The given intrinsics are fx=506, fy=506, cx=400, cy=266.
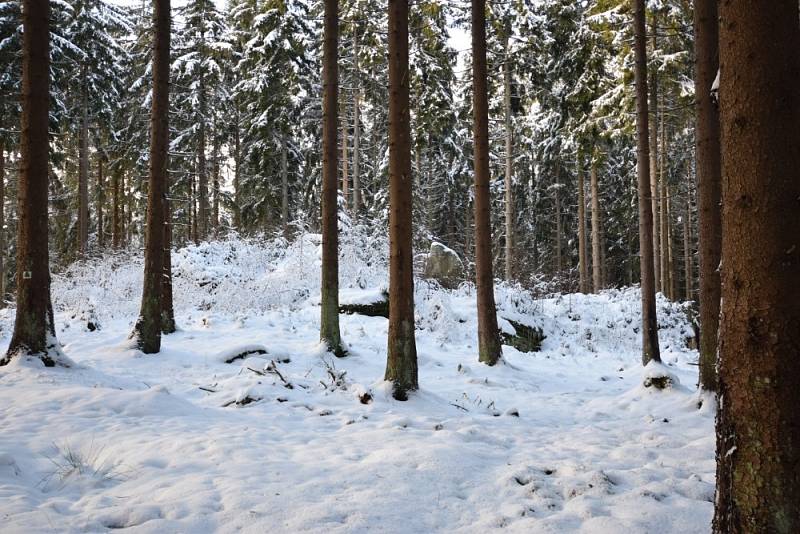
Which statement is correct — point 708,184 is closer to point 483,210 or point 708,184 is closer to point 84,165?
point 483,210

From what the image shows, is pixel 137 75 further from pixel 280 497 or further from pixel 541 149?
pixel 280 497

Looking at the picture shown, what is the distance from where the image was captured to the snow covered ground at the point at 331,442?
349 cm

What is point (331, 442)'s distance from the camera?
527cm

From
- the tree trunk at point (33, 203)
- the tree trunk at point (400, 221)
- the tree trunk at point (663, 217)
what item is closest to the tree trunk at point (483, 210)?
the tree trunk at point (400, 221)

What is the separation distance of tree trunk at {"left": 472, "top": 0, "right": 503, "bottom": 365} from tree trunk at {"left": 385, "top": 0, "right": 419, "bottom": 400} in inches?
112

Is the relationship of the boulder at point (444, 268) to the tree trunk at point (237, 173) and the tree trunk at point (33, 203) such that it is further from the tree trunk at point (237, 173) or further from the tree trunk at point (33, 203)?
the tree trunk at point (33, 203)

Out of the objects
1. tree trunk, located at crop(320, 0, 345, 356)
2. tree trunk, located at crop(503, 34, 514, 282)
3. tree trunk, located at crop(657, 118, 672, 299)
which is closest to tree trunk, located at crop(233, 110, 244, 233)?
tree trunk, located at crop(503, 34, 514, 282)

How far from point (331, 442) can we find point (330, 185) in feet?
17.3

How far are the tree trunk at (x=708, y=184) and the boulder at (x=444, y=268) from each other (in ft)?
37.0

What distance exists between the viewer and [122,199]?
27.8 m

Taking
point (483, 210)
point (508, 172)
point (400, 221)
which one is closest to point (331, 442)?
point (400, 221)

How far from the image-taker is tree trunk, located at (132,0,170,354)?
907 centimetres

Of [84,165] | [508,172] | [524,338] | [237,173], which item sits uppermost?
[237,173]

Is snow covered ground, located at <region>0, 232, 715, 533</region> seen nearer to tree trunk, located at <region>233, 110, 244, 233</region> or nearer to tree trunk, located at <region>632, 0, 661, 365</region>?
tree trunk, located at <region>632, 0, 661, 365</region>
